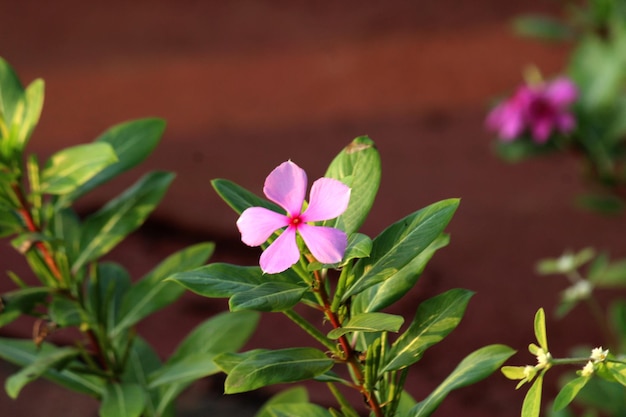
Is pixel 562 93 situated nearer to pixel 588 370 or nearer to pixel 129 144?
pixel 129 144

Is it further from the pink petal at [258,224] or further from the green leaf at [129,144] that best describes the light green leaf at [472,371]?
the green leaf at [129,144]

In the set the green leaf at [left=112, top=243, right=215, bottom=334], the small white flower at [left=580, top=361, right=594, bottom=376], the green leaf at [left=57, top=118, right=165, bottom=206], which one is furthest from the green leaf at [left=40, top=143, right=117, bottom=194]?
the small white flower at [left=580, top=361, right=594, bottom=376]

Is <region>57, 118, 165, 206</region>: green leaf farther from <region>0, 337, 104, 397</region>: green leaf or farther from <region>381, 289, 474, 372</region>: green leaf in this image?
<region>381, 289, 474, 372</region>: green leaf

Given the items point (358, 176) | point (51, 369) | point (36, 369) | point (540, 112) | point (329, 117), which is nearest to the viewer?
point (358, 176)

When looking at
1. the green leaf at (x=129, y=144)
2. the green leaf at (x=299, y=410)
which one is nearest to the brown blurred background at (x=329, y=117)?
the green leaf at (x=129, y=144)

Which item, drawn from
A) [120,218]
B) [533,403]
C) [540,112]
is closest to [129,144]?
[120,218]

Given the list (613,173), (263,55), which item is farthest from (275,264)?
(263,55)
